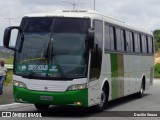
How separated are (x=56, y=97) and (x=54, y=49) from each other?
4.63 feet

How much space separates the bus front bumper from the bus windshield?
0.46 meters

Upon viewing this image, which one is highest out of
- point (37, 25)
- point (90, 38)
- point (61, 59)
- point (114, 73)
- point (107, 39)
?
point (37, 25)

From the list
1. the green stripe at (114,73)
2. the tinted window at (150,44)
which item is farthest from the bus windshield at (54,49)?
the tinted window at (150,44)

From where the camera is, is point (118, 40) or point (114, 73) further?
point (118, 40)

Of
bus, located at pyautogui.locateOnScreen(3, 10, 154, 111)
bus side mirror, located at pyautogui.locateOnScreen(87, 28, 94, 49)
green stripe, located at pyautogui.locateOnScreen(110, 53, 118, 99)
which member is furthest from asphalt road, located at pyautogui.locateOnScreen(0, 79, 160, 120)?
bus side mirror, located at pyautogui.locateOnScreen(87, 28, 94, 49)

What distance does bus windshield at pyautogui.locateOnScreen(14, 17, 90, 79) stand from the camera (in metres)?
14.4

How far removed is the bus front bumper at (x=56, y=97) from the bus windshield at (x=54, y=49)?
1.52 feet

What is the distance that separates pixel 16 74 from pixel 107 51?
339 cm

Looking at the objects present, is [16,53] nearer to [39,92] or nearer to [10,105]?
[39,92]

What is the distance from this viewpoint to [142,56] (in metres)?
23.0

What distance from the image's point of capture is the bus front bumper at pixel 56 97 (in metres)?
14.2

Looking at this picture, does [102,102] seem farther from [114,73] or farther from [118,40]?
[118,40]

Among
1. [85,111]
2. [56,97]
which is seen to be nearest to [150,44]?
[85,111]

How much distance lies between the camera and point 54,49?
14.6m
